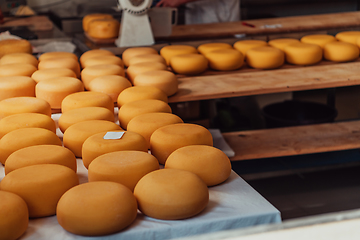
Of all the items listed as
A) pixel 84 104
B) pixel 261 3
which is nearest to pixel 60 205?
pixel 84 104

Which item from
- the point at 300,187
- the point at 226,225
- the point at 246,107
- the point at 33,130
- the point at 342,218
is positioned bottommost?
the point at 300,187

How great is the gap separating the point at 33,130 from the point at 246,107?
2217mm

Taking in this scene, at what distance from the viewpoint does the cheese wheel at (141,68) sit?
1854 millimetres

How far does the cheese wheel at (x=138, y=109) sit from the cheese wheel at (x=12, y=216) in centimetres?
61

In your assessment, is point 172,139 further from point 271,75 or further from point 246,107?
point 246,107

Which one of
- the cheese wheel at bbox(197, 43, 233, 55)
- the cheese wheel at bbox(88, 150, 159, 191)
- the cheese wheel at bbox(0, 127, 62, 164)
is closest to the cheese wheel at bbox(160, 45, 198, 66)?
the cheese wheel at bbox(197, 43, 233, 55)

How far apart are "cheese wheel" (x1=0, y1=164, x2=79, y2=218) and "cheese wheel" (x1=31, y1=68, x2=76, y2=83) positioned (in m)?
0.90

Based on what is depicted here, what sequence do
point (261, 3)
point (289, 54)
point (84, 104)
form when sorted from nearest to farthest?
point (84, 104)
point (289, 54)
point (261, 3)

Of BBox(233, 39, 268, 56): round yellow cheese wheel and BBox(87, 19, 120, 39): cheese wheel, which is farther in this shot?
BBox(87, 19, 120, 39): cheese wheel

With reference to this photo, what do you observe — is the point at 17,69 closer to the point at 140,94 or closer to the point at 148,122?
the point at 140,94

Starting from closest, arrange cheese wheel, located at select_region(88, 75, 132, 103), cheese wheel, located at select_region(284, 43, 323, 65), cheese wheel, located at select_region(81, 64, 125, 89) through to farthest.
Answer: cheese wheel, located at select_region(88, 75, 132, 103), cheese wheel, located at select_region(81, 64, 125, 89), cheese wheel, located at select_region(284, 43, 323, 65)

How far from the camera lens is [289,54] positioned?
2078mm

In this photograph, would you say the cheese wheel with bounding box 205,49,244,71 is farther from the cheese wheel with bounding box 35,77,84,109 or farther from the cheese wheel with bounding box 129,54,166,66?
the cheese wheel with bounding box 35,77,84,109

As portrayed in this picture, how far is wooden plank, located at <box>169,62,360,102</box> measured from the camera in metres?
1.71
